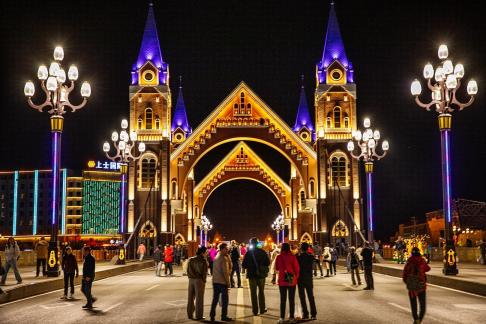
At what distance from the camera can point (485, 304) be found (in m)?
16.7

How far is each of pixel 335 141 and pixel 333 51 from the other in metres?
8.39

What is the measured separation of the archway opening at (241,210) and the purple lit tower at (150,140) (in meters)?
25.5

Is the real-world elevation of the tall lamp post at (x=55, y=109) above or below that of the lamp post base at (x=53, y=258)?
above

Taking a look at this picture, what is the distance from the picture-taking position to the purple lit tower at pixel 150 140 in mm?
59375

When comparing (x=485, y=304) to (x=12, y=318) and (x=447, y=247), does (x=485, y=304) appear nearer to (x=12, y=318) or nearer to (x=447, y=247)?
(x=447, y=247)

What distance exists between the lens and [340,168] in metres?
60.7

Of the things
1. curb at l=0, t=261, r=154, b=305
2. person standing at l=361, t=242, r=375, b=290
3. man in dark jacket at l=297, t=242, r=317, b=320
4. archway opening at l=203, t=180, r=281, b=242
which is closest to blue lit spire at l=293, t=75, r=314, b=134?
archway opening at l=203, t=180, r=281, b=242

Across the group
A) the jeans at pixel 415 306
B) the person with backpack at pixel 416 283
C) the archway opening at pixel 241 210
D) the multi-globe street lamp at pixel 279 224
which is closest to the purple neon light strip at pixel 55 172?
the person with backpack at pixel 416 283

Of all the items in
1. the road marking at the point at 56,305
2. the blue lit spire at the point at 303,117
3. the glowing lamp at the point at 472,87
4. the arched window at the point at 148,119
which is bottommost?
the road marking at the point at 56,305

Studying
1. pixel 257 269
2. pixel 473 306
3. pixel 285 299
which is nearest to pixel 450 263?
pixel 473 306

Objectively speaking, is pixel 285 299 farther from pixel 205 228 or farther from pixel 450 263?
pixel 205 228

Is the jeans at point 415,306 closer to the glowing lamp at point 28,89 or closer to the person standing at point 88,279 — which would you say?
the person standing at point 88,279

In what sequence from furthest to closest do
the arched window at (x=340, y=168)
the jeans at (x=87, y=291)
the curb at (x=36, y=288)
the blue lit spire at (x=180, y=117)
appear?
the blue lit spire at (x=180, y=117) < the arched window at (x=340, y=168) < the curb at (x=36, y=288) < the jeans at (x=87, y=291)

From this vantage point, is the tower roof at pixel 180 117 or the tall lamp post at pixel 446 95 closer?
the tall lamp post at pixel 446 95
